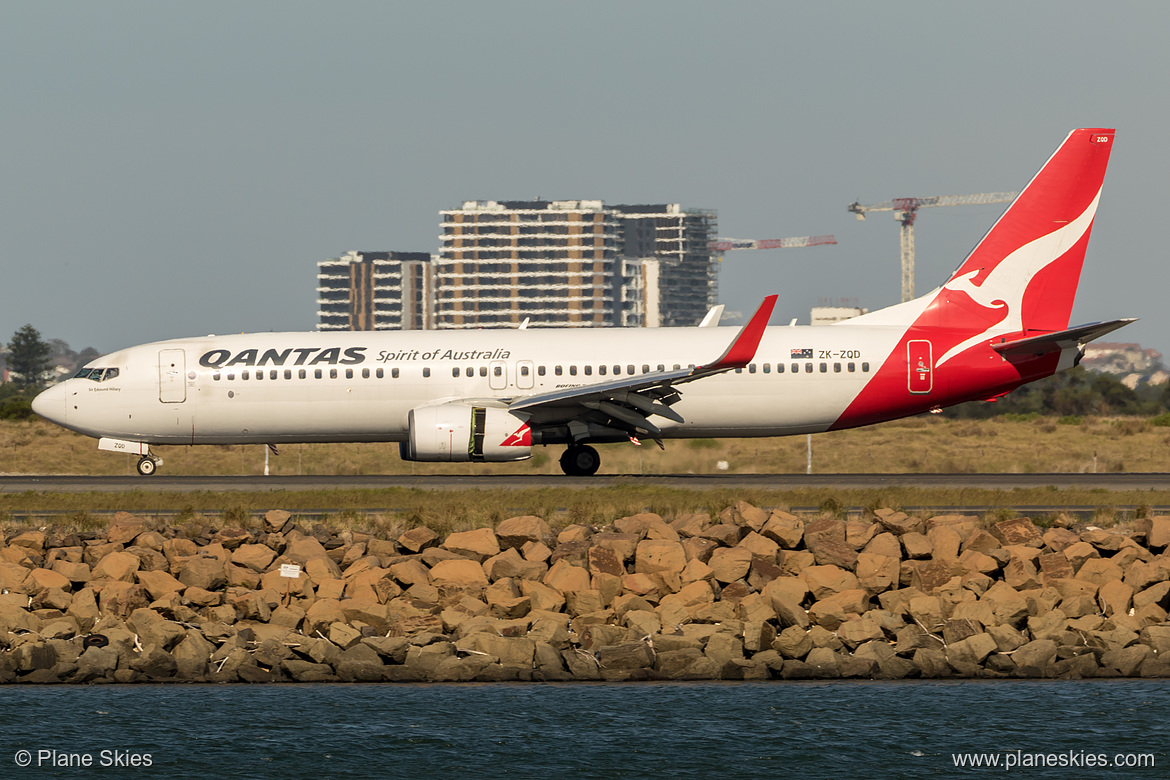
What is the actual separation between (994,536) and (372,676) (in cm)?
1087

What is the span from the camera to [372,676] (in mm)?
19000

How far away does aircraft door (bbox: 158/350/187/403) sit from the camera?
A: 34281mm

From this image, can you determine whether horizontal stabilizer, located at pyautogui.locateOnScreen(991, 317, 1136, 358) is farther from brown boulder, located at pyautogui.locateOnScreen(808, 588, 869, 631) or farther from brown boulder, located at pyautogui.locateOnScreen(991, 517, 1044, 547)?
brown boulder, located at pyautogui.locateOnScreen(808, 588, 869, 631)

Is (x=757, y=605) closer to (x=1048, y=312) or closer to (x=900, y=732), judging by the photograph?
(x=900, y=732)

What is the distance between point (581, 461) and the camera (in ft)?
113

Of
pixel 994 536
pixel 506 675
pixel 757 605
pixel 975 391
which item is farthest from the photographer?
pixel 975 391

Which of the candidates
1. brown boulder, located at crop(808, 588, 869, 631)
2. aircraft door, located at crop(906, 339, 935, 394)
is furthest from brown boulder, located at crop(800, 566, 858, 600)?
aircraft door, located at crop(906, 339, 935, 394)

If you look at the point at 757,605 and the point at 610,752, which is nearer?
the point at 610,752

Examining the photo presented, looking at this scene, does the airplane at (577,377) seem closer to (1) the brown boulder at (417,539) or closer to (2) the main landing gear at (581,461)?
(2) the main landing gear at (581,461)

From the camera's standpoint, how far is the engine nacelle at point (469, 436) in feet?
106

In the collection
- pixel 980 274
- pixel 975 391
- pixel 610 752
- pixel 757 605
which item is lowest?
pixel 610 752

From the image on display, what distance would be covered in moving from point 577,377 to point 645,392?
2.02m

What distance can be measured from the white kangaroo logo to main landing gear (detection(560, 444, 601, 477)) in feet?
32.0

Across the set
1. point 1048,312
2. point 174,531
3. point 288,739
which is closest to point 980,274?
point 1048,312
